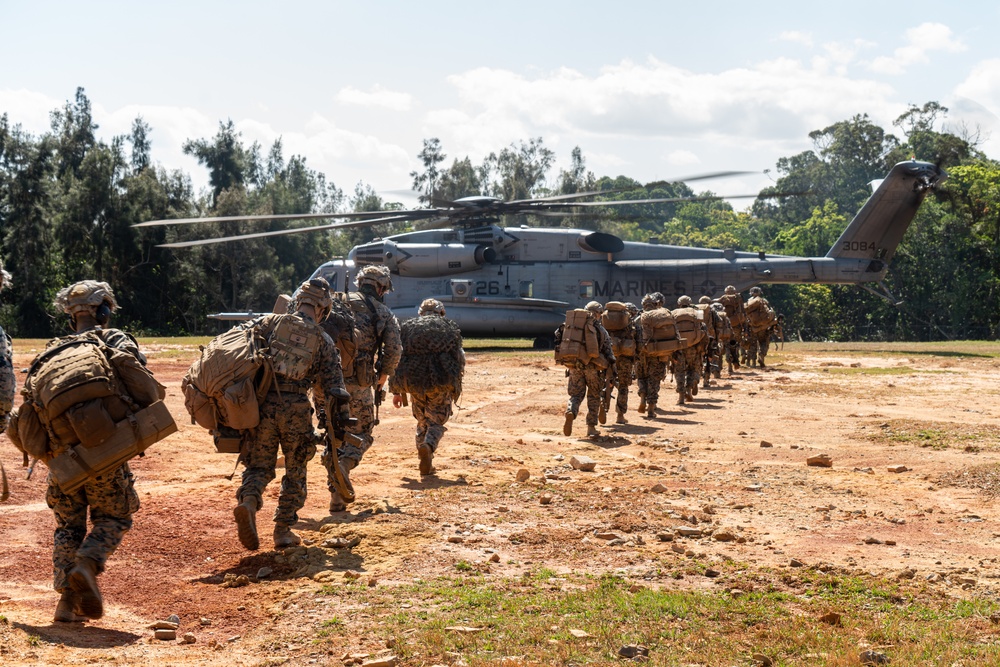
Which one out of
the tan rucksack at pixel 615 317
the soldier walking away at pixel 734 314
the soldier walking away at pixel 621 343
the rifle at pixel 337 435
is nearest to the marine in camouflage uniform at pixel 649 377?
the soldier walking away at pixel 621 343

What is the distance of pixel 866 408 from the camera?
17.1 metres

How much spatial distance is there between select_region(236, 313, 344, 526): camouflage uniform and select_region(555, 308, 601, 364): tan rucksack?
6160mm

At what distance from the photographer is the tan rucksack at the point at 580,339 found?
1337 cm

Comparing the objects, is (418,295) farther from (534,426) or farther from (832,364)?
(534,426)

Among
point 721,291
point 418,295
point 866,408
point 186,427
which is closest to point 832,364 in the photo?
point 721,291

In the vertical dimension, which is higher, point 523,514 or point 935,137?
point 935,137

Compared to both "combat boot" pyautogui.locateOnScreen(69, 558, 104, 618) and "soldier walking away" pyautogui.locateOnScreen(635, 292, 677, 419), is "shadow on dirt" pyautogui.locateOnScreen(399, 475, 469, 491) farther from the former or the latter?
"soldier walking away" pyautogui.locateOnScreen(635, 292, 677, 419)

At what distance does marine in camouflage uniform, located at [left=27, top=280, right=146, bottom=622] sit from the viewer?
577 centimetres

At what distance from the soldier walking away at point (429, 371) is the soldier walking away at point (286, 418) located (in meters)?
2.72

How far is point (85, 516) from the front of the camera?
6180mm

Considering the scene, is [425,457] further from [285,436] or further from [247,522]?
[247,522]

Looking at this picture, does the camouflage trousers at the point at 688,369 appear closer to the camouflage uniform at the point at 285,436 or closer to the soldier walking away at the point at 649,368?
the soldier walking away at the point at 649,368

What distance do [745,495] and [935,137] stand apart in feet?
219

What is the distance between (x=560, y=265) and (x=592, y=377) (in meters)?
16.8
